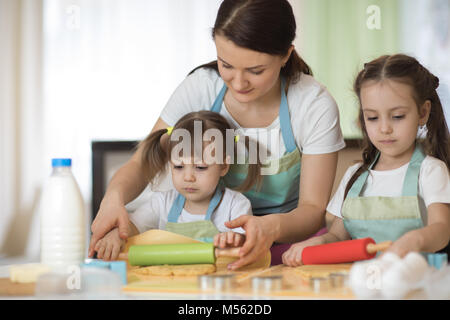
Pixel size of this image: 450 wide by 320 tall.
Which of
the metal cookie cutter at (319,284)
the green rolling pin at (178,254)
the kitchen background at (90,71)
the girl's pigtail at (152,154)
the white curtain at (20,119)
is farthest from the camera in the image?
the white curtain at (20,119)

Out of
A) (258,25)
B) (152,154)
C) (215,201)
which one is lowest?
(215,201)

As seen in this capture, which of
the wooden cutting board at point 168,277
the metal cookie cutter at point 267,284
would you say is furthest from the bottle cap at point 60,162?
the metal cookie cutter at point 267,284

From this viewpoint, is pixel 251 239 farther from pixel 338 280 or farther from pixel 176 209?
pixel 176 209

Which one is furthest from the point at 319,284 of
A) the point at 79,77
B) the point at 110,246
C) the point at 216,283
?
the point at 79,77

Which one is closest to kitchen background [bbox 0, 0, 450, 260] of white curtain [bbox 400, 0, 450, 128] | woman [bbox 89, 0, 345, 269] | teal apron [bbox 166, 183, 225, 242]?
white curtain [bbox 400, 0, 450, 128]

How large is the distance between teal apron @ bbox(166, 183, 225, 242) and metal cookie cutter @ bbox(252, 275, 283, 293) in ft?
1.16

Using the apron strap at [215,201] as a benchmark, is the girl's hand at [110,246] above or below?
below

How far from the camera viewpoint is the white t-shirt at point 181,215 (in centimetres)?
120

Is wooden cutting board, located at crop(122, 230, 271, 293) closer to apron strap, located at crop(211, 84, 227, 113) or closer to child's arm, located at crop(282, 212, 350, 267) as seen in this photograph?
child's arm, located at crop(282, 212, 350, 267)

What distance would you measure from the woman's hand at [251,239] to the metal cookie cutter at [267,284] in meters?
0.14

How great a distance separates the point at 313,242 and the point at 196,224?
0.28 m

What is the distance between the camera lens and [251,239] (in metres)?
0.90

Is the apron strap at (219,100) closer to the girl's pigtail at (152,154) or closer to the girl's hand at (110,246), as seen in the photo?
the girl's pigtail at (152,154)
